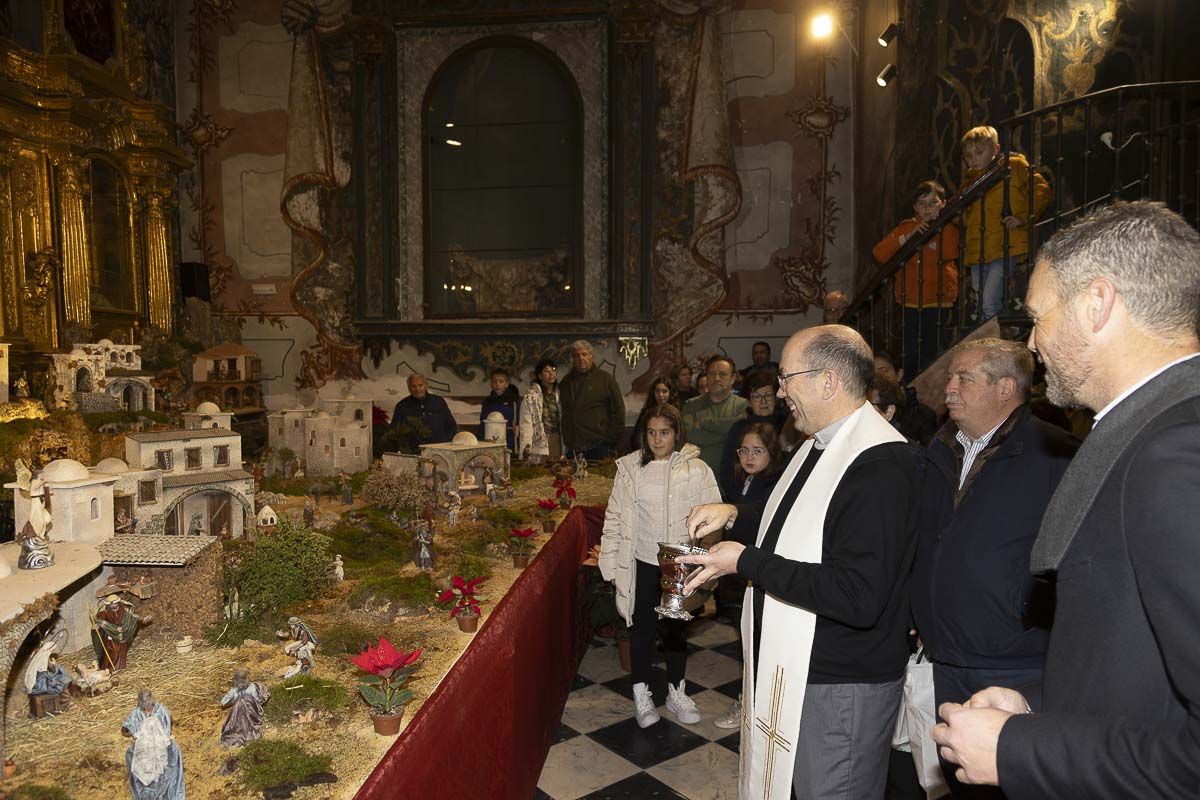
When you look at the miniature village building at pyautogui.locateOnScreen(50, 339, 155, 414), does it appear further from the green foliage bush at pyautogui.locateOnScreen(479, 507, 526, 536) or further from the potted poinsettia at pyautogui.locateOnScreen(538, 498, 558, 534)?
the potted poinsettia at pyautogui.locateOnScreen(538, 498, 558, 534)

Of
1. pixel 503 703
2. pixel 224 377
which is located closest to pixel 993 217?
pixel 503 703

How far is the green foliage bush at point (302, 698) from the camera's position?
7.25 ft

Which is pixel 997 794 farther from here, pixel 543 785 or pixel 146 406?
pixel 146 406

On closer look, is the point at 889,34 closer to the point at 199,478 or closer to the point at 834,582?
the point at 834,582

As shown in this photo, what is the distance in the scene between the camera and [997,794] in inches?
90.5

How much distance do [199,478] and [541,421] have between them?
13.0ft

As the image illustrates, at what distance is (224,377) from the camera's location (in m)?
10.1

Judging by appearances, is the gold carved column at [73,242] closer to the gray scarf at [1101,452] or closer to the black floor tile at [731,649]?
the black floor tile at [731,649]

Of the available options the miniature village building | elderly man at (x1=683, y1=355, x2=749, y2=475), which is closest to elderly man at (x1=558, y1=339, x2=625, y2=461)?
elderly man at (x1=683, y1=355, x2=749, y2=475)

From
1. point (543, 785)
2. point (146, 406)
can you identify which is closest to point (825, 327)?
point (543, 785)

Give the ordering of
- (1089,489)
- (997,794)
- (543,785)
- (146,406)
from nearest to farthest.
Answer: (1089,489)
(997,794)
(543,785)
(146,406)

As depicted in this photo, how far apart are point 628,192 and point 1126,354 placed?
10.1 m

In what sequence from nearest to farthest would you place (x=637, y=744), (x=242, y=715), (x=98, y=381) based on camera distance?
(x=242, y=715) < (x=637, y=744) < (x=98, y=381)

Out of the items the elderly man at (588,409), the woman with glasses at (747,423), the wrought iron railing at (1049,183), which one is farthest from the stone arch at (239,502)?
the wrought iron railing at (1049,183)
